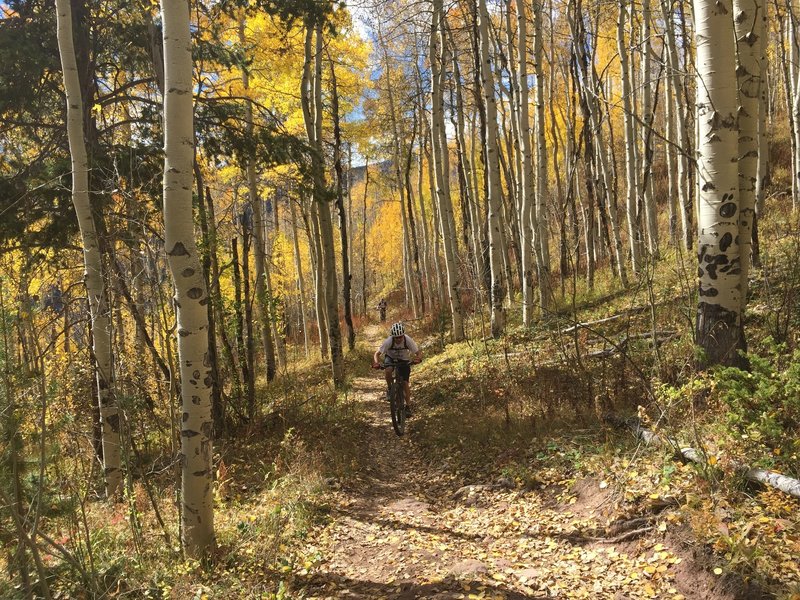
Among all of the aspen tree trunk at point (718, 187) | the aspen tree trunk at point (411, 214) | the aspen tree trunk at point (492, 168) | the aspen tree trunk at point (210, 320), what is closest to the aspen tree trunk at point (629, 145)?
the aspen tree trunk at point (492, 168)

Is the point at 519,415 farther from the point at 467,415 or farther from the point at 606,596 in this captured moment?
the point at 606,596

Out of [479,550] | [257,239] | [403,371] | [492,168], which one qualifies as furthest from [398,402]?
[492,168]

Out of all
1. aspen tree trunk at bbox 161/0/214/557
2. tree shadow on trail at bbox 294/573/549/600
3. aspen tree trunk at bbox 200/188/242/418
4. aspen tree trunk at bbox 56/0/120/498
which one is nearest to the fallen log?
tree shadow on trail at bbox 294/573/549/600

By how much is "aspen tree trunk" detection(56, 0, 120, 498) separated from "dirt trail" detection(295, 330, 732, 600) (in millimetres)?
2760

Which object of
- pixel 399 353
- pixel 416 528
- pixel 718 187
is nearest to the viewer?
pixel 718 187

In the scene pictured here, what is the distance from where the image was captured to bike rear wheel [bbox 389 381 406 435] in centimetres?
755

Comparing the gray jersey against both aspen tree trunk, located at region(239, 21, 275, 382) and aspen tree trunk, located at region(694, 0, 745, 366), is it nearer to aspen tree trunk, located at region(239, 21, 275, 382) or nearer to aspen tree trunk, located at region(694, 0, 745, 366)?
aspen tree trunk, located at region(239, 21, 275, 382)

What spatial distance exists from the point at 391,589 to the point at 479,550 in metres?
0.89

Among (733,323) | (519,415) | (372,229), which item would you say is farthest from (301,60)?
(372,229)

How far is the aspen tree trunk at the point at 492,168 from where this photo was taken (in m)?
9.66

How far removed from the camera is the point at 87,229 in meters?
5.40

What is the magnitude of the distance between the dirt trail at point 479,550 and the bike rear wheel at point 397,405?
1705 mm

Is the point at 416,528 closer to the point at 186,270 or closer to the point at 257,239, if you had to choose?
the point at 186,270

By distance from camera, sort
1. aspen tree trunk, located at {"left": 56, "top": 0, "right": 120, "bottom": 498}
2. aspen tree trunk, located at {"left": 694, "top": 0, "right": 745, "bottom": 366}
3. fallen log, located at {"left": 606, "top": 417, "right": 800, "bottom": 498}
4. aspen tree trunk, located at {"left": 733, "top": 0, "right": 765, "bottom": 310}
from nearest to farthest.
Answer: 1. fallen log, located at {"left": 606, "top": 417, "right": 800, "bottom": 498}
2. aspen tree trunk, located at {"left": 694, "top": 0, "right": 745, "bottom": 366}
3. aspen tree trunk, located at {"left": 733, "top": 0, "right": 765, "bottom": 310}
4. aspen tree trunk, located at {"left": 56, "top": 0, "right": 120, "bottom": 498}
